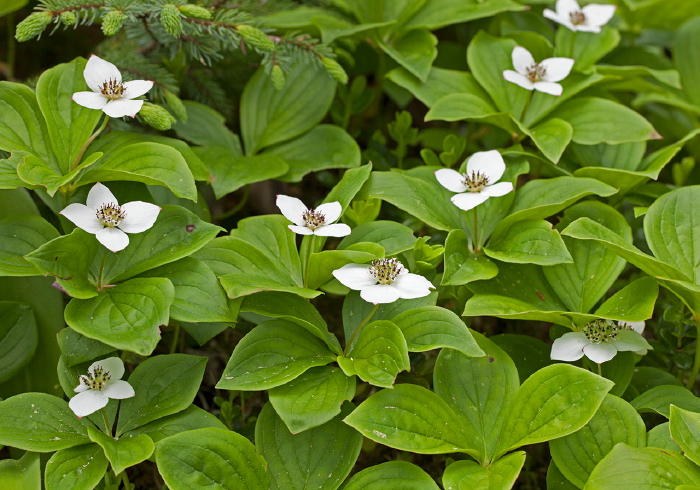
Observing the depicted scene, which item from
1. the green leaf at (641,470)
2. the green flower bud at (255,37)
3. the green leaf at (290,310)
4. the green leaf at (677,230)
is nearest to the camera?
the green leaf at (641,470)

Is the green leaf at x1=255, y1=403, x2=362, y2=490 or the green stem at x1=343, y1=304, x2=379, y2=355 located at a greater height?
the green stem at x1=343, y1=304, x2=379, y2=355

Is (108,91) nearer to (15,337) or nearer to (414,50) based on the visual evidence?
(15,337)

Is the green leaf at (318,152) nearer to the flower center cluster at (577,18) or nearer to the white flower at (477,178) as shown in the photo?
the white flower at (477,178)

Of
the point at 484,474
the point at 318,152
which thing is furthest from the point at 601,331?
the point at 318,152

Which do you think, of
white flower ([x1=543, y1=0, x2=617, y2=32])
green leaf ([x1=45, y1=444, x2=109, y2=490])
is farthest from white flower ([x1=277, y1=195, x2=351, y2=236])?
white flower ([x1=543, y1=0, x2=617, y2=32])

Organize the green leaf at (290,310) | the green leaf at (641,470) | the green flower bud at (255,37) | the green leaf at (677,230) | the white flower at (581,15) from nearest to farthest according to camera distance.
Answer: the green leaf at (641,470) → the green leaf at (290,310) → the green leaf at (677,230) → the green flower bud at (255,37) → the white flower at (581,15)

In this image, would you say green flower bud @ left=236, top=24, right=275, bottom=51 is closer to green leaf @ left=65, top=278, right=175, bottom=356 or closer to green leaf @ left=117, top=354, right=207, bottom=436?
green leaf @ left=65, top=278, right=175, bottom=356

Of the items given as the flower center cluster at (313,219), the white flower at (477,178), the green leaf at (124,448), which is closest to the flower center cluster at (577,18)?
the white flower at (477,178)
